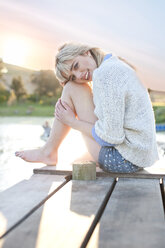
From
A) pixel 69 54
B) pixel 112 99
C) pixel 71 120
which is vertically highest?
pixel 69 54

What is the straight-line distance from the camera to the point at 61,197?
4.75 feet

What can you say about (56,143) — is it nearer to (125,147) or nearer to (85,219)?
(125,147)

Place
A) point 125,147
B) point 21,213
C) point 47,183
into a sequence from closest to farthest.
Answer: point 21,213 < point 47,183 < point 125,147

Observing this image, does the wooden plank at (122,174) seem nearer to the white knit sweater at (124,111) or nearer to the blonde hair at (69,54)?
the white knit sweater at (124,111)

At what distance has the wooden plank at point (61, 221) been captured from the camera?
1.00 m

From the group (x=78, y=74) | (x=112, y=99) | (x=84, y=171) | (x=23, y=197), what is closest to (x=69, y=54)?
(x=78, y=74)

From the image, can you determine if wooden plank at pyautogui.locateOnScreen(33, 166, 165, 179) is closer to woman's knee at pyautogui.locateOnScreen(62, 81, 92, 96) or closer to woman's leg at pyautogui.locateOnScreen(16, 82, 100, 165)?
woman's leg at pyautogui.locateOnScreen(16, 82, 100, 165)

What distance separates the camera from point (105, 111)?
1714 millimetres

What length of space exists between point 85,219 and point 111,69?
82cm

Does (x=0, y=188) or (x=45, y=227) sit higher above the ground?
(x=45, y=227)

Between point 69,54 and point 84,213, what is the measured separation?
1.03m

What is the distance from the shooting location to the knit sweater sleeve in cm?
171

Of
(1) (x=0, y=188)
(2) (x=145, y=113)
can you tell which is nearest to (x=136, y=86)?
(2) (x=145, y=113)

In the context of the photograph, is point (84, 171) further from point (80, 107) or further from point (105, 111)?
point (80, 107)
